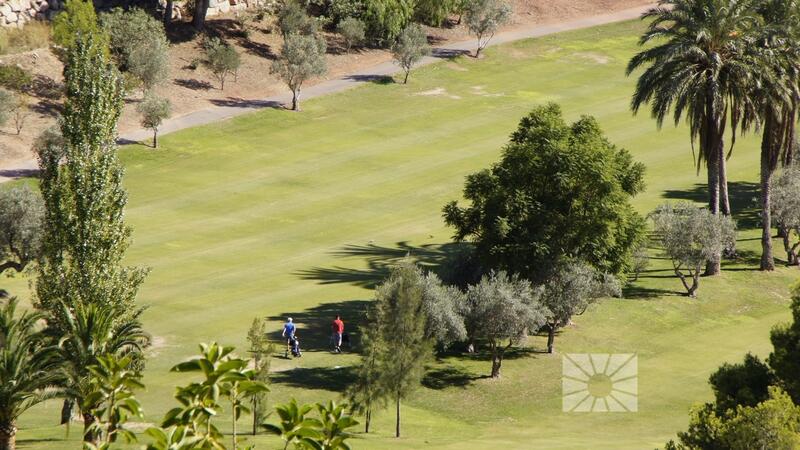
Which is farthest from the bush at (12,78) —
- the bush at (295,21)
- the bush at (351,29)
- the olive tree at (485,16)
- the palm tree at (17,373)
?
the palm tree at (17,373)

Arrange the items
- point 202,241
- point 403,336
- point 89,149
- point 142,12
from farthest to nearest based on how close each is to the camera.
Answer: point 142,12
point 202,241
point 403,336
point 89,149

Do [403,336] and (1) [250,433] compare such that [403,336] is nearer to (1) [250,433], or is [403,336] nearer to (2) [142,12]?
(1) [250,433]

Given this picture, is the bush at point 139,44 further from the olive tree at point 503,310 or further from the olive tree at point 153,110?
the olive tree at point 503,310

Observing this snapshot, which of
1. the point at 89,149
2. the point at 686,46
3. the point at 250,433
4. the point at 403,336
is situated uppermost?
the point at 686,46

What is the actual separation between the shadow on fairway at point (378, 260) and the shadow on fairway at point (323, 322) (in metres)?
3.76

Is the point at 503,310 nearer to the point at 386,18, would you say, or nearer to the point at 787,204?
the point at 787,204

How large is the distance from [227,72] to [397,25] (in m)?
18.4

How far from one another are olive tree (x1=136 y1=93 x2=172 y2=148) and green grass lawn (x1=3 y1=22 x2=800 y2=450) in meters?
2.36

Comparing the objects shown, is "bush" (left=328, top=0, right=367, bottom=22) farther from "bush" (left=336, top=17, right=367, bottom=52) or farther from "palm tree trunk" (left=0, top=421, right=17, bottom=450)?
"palm tree trunk" (left=0, top=421, right=17, bottom=450)

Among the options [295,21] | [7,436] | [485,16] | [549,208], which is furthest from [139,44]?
[7,436]

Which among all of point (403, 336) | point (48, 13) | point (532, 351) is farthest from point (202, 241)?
point (48, 13)

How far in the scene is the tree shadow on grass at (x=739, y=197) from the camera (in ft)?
265

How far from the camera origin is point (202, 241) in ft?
245

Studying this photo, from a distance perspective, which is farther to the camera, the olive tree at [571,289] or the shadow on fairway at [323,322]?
the shadow on fairway at [323,322]
